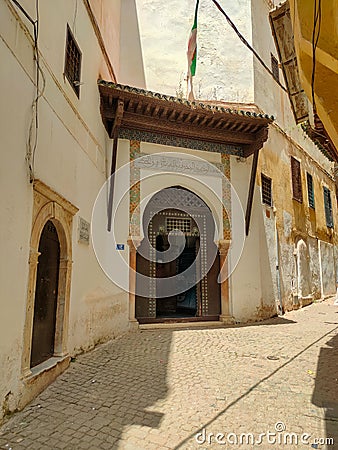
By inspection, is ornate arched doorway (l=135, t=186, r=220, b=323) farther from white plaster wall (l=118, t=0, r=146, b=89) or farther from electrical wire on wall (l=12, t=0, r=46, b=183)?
electrical wire on wall (l=12, t=0, r=46, b=183)

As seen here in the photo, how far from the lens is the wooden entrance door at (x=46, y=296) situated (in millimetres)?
3822

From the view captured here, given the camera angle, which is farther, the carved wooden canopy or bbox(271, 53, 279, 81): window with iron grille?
bbox(271, 53, 279, 81): window with iron grille

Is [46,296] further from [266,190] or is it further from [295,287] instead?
[295,287]

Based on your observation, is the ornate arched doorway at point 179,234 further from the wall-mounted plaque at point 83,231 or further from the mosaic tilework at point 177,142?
the wall-mounted plaque at point 83,231

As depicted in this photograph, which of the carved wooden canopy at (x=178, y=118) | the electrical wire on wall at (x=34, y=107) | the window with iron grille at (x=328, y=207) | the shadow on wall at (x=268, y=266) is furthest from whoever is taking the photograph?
the window with iron grille at (x=328, y=207)

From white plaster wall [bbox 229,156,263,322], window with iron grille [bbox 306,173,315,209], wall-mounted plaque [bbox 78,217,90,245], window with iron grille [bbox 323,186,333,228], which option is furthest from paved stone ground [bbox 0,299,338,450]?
window with iron grille [bbox 323,186,333,228]

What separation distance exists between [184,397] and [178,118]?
18.6 feet

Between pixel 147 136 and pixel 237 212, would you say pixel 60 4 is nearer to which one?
pixel 147 136

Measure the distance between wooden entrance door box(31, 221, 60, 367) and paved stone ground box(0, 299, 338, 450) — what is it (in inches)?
16.8

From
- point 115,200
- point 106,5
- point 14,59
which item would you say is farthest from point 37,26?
point 106,5

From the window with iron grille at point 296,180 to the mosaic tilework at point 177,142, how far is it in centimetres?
349

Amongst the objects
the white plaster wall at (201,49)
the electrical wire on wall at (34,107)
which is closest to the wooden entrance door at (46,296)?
the electrical wire on wall at (34,107)

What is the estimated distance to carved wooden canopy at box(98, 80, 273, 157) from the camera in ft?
21.2

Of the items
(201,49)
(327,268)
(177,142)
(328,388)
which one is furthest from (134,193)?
(327,268)
